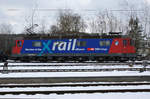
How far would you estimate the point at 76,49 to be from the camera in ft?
83.1

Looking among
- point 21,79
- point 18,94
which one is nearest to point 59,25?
point 21,79

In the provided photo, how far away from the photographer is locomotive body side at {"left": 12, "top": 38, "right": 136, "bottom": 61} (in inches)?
983

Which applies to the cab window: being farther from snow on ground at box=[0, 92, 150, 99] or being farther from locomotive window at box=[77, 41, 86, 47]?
snow on ground at box=[0, 92, 150, 99]

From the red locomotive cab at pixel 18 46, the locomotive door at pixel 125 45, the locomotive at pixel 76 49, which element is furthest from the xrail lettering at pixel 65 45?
the locomotive door at pixel 125 45

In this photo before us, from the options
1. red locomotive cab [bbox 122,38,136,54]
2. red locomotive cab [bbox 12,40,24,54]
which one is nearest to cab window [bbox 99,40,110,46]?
red locomotive cab [bbox 122,38,136,54]

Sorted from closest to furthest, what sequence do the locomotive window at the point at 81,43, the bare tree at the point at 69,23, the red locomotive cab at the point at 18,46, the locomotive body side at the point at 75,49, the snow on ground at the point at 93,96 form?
the snow on ground at the point at 93,96 < the locomotive body side at the point at 75,49 < the locomotive window at the point at 81,43 < the red locomotive cab at the point at 18,46 < the bare tree at the point at 69,23

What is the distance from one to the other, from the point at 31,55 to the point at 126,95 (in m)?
18.5

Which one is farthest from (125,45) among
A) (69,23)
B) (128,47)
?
(69,23)

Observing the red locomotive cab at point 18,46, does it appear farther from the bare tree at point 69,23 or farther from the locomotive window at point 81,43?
the bare tree at point 69,23

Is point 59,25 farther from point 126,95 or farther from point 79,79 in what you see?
point 126,95

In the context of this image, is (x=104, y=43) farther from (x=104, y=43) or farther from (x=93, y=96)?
(x=93, y=96)

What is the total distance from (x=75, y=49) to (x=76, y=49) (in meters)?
0.12

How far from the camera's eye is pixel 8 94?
9055mm

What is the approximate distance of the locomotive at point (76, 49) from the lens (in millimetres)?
25000
